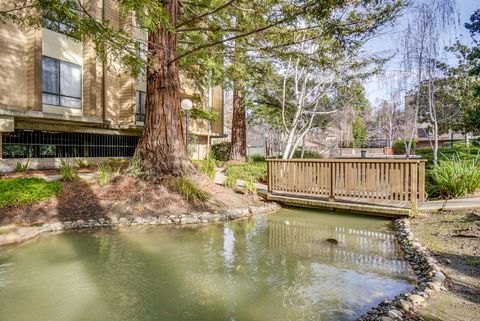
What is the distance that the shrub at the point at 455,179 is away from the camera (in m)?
8.05

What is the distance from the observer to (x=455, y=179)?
8227 millimetres

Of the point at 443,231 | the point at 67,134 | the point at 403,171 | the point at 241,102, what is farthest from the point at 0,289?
the point at 241,102

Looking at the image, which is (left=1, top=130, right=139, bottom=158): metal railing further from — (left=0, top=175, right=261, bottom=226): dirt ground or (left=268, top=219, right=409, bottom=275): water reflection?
(left=268, top=219, right=409, bottom=275): water reflection

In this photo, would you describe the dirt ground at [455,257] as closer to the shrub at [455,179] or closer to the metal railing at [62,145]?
the shrub at [455,179]

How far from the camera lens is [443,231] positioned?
6090 mm

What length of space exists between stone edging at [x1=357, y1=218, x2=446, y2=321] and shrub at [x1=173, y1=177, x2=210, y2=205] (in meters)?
4.96

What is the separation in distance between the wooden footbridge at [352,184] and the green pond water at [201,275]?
1291 mm

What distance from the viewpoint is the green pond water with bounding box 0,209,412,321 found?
346 cm

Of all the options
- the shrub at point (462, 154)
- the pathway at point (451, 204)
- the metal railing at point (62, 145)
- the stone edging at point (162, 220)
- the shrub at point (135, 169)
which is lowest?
the stone edging at point (162, 220)

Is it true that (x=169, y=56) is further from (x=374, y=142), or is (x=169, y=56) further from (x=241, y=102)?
(x=374, y=142)

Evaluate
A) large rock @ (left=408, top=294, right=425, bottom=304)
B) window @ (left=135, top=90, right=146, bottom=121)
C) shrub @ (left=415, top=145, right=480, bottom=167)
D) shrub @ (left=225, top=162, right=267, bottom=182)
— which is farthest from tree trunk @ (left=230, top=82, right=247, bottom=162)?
large rock @ (left=408, top=294, right=425, bottom=304)

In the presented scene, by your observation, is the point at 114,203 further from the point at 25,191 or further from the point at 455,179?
the point at 455,179

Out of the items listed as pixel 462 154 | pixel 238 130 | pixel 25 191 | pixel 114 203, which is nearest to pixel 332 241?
pixel 114 203

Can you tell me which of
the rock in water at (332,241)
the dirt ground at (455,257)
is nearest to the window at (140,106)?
the rock in water at (332,241)
